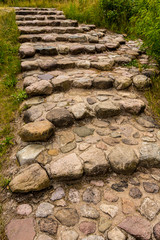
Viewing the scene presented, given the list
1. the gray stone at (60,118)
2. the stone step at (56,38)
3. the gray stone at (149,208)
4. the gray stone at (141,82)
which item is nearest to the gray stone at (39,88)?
the gray stone at (60,118)

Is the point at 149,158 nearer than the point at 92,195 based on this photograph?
No

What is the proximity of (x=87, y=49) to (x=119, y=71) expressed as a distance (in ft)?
3.80

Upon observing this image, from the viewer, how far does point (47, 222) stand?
1.49 metres

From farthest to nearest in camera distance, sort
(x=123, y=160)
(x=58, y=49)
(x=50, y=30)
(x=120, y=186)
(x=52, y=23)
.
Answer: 1. (x=52, y=23)
2. (x=50, y=30)
3. (x=58, y=49)
4. (x=123, y=160)
5. (x=120, y=186)

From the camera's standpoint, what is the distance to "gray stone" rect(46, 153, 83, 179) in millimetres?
1782

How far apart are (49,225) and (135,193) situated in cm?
81

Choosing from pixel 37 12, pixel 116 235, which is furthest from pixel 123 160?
pixel 37 12

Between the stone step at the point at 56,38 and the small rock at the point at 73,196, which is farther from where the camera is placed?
the stone step at the point at 56,38

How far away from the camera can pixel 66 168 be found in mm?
1816

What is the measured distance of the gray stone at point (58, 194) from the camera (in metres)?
1.67

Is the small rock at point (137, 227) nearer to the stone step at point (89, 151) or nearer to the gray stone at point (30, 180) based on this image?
the stone step at point (89, 151)

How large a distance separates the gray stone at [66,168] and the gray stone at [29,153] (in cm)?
20

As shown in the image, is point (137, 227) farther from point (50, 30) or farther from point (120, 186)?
point (50, 30)

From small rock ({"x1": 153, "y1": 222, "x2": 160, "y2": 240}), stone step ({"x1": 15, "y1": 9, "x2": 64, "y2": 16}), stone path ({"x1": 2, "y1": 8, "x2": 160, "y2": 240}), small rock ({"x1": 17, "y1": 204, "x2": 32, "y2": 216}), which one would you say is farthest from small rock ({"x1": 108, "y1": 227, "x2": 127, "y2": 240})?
stone step ({"x1": 15, "y1": 9, "x2": 64, "y2": 16})
